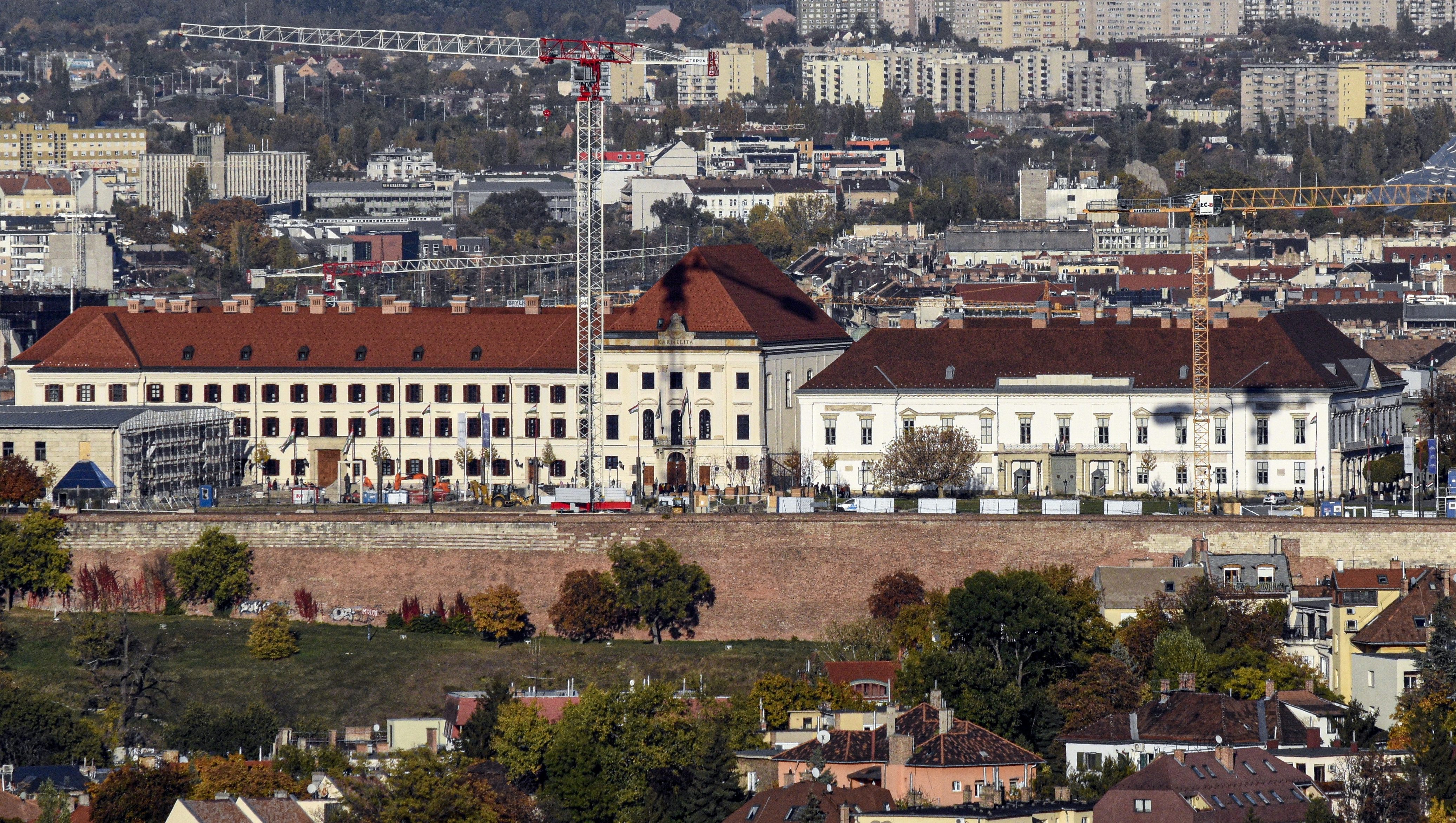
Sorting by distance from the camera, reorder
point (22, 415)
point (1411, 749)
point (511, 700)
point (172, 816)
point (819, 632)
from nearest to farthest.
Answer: point (172, 816), point (1411, 749), point (511, 700), point (819, 632), point (22, 415)

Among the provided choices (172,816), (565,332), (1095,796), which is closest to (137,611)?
(565,332)

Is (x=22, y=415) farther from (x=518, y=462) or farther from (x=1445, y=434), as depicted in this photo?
(x=1445, y=434)

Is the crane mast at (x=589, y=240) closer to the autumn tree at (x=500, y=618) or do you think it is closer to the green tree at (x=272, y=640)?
the autumn tree at (x=500, y=618)

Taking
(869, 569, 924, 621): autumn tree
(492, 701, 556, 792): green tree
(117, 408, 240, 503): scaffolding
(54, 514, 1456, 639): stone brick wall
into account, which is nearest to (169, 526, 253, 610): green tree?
(54, 514, 1456, 639): stone brick wall

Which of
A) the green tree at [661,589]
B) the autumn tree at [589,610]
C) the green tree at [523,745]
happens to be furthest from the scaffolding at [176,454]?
the green tree at [523,745]

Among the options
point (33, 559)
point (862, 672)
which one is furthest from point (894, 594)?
point (33, 559)

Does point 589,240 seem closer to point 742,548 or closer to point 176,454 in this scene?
point 176,454
